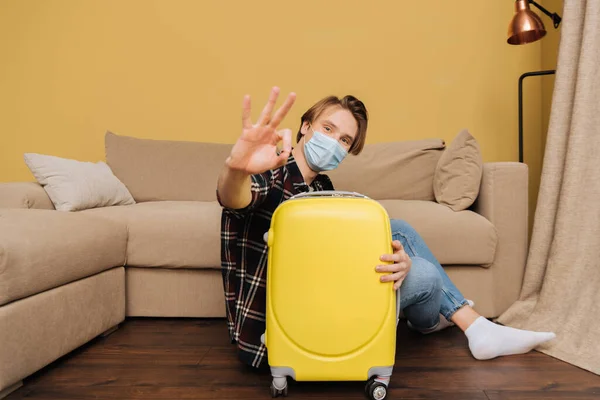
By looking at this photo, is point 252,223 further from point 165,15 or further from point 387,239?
point 165,15

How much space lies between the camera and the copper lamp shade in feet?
7.07

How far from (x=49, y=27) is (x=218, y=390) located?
2508 mm

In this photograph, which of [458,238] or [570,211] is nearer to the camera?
[570,211]

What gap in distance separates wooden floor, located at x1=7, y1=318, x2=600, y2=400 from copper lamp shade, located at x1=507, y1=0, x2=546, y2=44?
1521 millimetres

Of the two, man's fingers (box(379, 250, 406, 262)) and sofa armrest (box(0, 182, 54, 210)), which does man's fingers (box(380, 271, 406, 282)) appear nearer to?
man's fingers (box(379, 250, 406, 262))

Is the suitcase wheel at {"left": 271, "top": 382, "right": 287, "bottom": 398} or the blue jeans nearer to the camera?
the suitcase wheel at {"left": 271, "top": 382, "right": 287, "bottom": 398}

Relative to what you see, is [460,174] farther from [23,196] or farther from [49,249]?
[23,196]

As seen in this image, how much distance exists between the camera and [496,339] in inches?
53.6

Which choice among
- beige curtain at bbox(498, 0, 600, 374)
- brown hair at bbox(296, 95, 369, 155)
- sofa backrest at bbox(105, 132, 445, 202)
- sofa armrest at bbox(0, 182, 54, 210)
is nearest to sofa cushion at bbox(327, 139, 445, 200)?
sofa backrest at bbox(105, 132, 445, 202)

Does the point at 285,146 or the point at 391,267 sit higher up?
the point at 285,146

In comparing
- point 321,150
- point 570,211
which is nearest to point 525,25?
point 570,211

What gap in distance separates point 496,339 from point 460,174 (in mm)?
741

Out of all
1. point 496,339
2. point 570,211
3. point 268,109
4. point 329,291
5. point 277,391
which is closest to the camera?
point 268,109

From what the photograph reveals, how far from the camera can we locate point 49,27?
2717 millimetres
